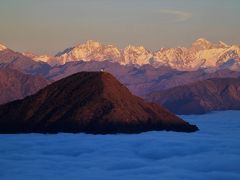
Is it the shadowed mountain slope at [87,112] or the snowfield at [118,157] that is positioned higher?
the shadowed mountain slope at [87,112]

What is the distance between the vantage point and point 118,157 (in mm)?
86938

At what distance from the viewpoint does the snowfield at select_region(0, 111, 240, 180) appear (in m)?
69.4

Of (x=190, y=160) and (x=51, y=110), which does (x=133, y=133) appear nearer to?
(x=51, y=110)

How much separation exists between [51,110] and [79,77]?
17400 millimetres

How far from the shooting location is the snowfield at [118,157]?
228ft

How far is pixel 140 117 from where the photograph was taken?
423ft

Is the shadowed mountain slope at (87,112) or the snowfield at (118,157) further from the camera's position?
the shadowed mountain slope at (87,112)

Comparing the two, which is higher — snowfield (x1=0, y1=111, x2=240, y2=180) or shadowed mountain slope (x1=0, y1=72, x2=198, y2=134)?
shadowed mountain slope (x1=0, y1=72, x2=198, y2=134)

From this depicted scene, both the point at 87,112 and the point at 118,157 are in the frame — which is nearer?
the point at 118,157

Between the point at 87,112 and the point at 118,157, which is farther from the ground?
the point at 87,112

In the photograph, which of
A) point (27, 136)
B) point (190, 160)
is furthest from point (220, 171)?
point (27, 136)

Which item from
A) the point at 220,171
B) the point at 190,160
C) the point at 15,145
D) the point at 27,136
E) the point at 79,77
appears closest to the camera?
the point at 220,171

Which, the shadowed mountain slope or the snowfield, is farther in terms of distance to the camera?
the shadowed mountain slope

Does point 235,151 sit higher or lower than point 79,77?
lower
